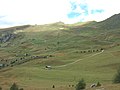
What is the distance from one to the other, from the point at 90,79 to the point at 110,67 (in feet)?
108

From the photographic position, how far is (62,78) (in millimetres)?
121125

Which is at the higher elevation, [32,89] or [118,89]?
[118,89]

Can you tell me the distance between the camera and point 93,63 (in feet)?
529

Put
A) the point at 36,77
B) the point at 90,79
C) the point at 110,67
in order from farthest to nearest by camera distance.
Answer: the point at 110,67 < the point at 36,77 < the point at 90,79

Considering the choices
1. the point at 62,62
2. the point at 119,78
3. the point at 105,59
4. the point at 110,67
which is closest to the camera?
the point at 119,78

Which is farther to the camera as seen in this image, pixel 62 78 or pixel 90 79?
pixel 62 78

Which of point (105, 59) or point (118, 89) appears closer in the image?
point (118, 89)

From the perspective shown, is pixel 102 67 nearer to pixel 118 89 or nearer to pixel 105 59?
pixel 105 59

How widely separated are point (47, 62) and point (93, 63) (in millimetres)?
39117

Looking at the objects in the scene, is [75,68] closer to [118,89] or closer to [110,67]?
[110,67]

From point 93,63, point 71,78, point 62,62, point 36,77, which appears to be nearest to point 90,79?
point 71,78

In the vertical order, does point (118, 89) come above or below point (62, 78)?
above

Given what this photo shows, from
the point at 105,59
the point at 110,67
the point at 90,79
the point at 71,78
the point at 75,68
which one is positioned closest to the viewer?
the point at 90,79

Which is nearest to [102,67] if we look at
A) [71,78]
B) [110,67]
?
[110,67]
